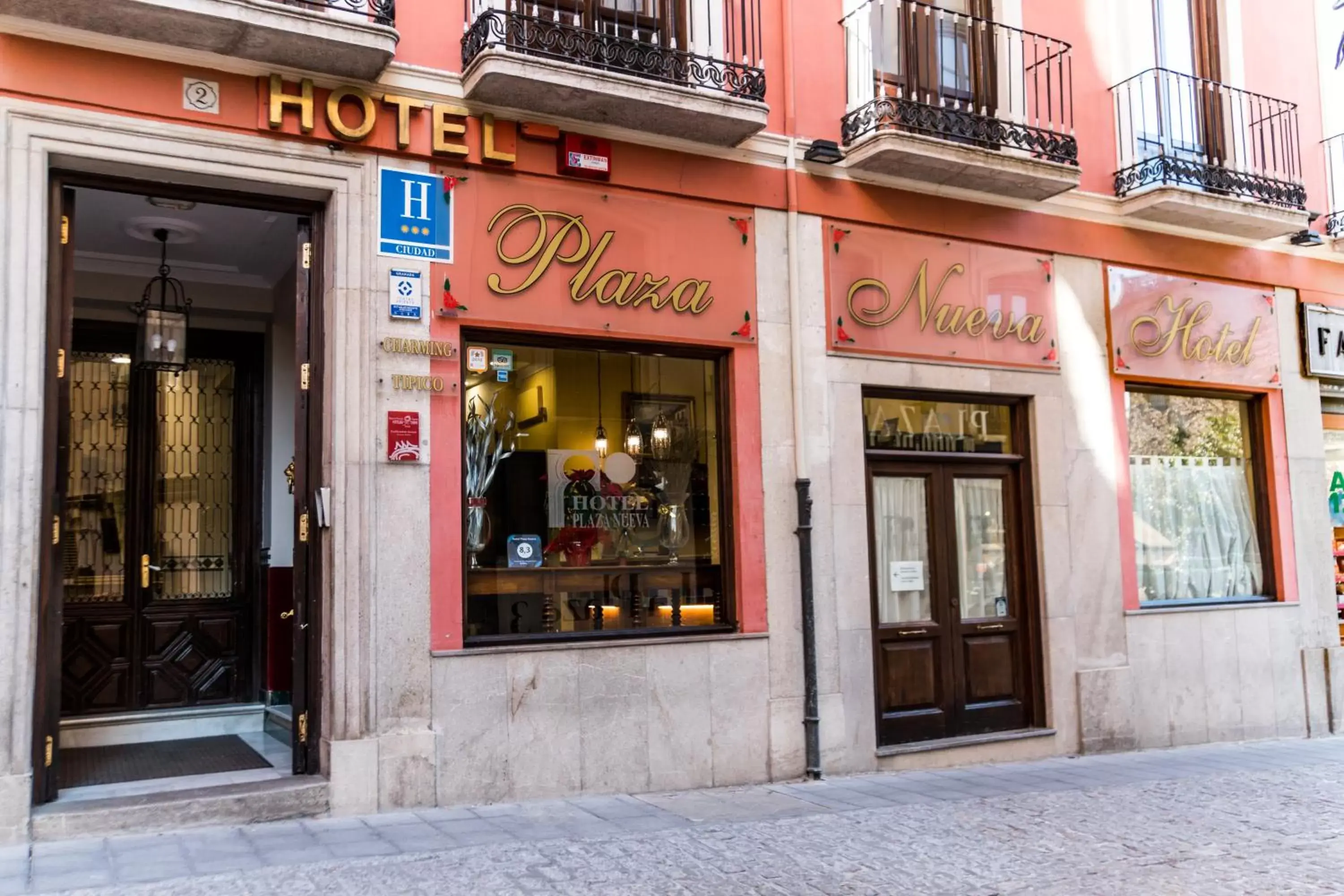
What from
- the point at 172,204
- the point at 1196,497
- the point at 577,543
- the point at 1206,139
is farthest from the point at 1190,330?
the point at 172,204

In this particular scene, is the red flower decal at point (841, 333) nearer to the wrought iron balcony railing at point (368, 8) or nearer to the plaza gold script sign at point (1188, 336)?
the plaza gold script sign at point (1188, 336)

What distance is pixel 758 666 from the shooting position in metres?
8.58

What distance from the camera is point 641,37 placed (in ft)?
29.4

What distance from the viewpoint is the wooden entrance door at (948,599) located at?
9.49m

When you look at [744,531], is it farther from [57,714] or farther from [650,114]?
[57,714]

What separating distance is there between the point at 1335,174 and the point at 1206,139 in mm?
1731

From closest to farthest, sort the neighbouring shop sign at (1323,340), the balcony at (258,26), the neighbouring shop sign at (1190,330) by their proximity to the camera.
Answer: the balcony at (258,26) < the neighbouring shop sign at (1190,330) < the neighbouring shop sign at (1323,340)

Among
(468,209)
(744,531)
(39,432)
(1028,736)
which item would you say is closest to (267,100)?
(468,209)

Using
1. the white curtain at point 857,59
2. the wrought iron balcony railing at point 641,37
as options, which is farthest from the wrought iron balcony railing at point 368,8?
the white curtain at point 857,59

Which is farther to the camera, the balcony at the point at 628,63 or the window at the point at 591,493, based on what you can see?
the window at the point at 591,493

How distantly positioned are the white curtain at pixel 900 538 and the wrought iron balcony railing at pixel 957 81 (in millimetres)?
2855

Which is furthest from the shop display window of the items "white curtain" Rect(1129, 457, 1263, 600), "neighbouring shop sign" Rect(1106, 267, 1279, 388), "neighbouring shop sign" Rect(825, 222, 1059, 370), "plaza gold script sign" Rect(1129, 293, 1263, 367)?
"neighbouring shop sign" Rect(825, 222, 1059, 370)

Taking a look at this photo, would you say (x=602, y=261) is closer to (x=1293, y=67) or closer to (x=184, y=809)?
(x=184, y=809)

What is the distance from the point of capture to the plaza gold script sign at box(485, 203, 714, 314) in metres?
8.00
